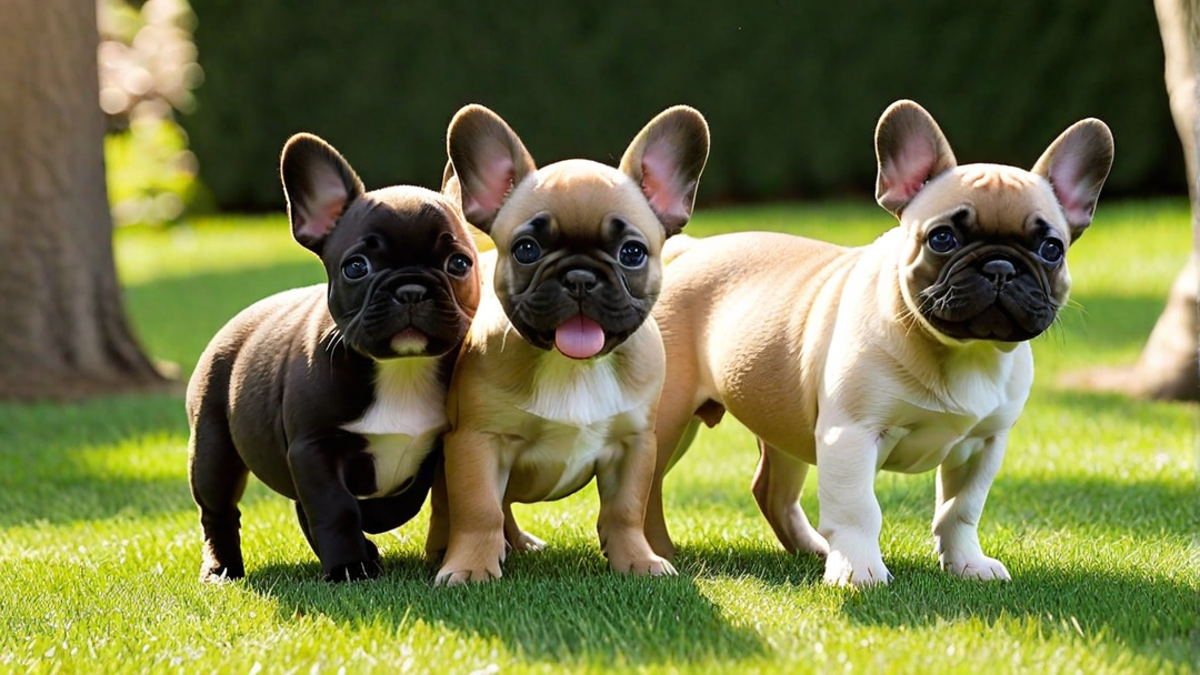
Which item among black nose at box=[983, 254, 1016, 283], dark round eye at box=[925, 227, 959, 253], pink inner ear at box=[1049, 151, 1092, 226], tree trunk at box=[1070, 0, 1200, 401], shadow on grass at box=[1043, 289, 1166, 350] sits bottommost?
shadow on grass at box=[1043, 289, 1166, 350]

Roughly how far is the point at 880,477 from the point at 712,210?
11406 mm

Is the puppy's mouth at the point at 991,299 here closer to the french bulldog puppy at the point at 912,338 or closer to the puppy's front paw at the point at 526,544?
the french bulldog puppy at the point at 912,338

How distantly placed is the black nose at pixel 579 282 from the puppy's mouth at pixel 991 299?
93 centimetres

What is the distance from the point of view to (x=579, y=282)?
13.6ft

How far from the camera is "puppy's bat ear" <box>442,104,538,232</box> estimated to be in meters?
4.50

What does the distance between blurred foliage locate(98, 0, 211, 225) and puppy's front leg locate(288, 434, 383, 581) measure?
15915 mm

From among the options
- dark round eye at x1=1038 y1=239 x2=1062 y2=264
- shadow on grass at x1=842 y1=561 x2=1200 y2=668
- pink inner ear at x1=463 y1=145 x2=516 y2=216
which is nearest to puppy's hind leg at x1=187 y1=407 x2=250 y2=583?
pink inner ear at x1=463 y1=145 x2=516 y2=216

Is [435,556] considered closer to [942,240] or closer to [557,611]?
[557,611]

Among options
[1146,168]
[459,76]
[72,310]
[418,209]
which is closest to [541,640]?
[418,209]

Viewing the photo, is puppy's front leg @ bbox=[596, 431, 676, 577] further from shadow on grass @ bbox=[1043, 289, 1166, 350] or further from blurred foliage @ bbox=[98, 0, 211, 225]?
blurred foliage @ bbox=[98, 0, 211, 225]

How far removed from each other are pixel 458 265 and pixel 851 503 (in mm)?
1351

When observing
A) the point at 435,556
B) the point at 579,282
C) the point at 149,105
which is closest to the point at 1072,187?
the point at 579,282

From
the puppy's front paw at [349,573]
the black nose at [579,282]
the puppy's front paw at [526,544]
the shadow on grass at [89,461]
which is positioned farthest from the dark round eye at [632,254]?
the shadow on grass at [89,461]

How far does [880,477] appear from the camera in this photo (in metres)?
6.89
